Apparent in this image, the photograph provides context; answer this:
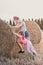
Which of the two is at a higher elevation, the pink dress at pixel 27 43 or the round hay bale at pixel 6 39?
the round hay bale at pixel 6 39

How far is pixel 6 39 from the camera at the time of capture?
8.58 m

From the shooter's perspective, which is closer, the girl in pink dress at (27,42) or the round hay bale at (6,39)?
the round hay bale at (6,39)

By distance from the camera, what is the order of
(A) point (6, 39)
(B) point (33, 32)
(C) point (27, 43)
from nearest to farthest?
(A) point (6, 39)
(C) point (27, 43)
(B) point (33, 32)

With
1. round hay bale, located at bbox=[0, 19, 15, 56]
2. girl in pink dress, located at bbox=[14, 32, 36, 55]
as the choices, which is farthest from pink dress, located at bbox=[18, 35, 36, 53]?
round hay bale, located at bbox=[0, 19, 15, 56]

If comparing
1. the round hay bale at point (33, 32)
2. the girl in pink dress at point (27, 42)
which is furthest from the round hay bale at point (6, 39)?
the round hay bale at point (33, 32)

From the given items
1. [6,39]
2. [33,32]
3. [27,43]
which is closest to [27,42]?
[27,43]

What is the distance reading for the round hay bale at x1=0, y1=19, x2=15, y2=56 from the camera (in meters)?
8.48

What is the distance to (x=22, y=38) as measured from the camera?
384 inches

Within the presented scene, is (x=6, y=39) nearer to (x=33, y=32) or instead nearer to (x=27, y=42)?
(x=27, y=42)

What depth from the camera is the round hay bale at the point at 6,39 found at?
27.8ft

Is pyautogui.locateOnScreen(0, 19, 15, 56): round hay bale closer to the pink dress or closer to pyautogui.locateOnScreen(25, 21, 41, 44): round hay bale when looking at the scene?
the pink dress

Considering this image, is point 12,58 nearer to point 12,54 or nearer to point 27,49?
point 12,54

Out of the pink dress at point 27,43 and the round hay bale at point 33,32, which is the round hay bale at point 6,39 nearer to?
the pink dress at point 27,43

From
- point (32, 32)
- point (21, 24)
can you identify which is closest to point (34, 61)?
point (21, 24)
